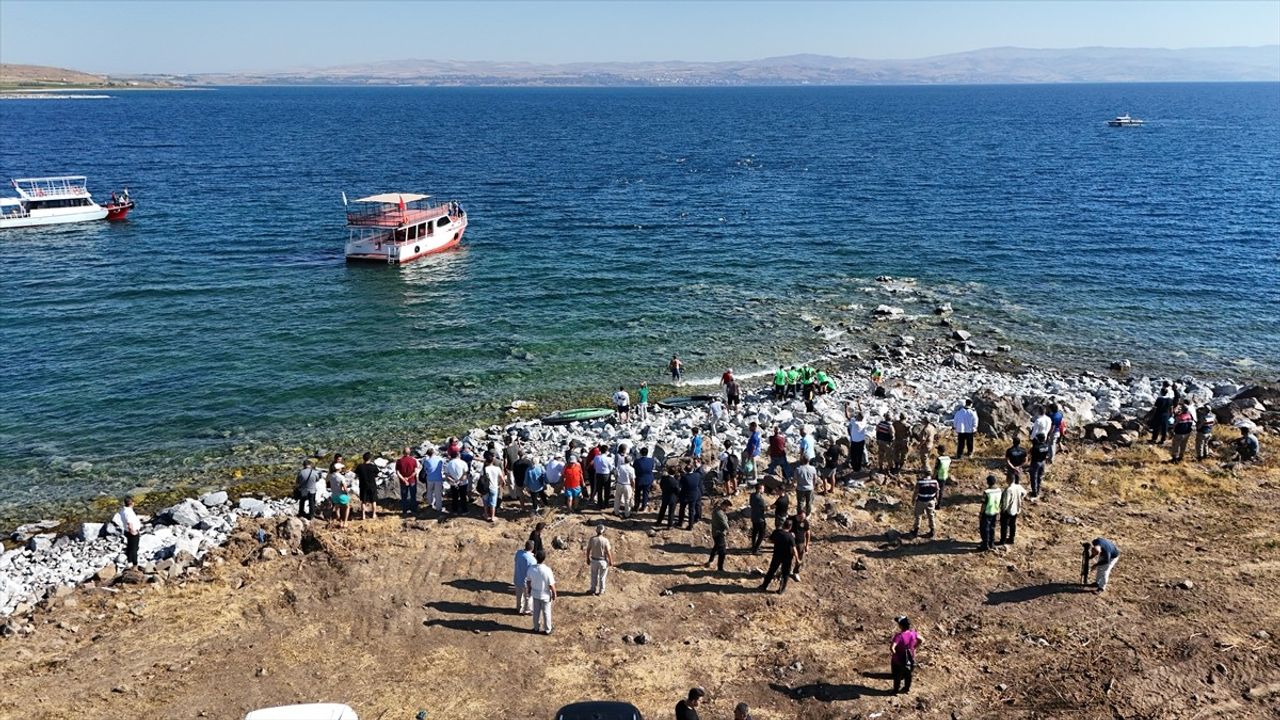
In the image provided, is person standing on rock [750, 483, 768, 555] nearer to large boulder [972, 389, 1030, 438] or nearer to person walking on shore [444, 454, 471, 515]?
person walking on shore [444, 454, 471, 515]

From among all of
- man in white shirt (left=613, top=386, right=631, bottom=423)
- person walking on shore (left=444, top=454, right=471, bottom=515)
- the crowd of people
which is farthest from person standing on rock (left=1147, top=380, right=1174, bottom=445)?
person walking on shore (left=444, top=454, right=471, bottom=515)

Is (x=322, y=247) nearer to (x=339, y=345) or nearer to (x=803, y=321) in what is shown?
(x=339, y=345)

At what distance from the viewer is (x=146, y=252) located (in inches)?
2176

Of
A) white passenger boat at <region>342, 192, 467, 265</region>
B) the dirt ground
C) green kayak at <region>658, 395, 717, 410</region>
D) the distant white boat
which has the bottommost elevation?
green kayak at <region>658, 395, 717, 410</region>

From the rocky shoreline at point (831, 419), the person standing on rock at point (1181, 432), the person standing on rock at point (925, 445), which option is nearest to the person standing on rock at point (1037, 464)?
the person standing on rock at point (925, 445)

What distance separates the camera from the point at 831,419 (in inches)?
1137

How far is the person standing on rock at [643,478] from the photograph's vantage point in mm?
20719

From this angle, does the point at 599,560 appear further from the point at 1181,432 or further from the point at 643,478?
the point at 1181,432

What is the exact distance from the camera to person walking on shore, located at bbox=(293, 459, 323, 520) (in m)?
21.5

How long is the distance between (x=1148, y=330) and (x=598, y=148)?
8952cm

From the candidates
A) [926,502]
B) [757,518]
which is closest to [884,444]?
[926,502]

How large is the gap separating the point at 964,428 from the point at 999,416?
3.17m

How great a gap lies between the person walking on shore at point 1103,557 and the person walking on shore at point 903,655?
17.2ft

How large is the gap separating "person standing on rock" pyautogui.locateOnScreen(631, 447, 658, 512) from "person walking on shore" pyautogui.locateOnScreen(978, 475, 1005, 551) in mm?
7607
